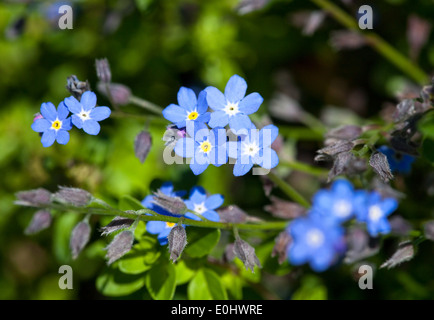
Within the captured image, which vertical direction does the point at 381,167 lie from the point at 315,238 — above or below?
above

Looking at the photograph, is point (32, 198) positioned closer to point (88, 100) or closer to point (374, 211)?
point (88, 100)

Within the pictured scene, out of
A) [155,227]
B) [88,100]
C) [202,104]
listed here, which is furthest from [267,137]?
[88,100]

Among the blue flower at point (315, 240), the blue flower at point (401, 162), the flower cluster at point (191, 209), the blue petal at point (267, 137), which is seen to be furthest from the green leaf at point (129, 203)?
the blue flower at point (401, 162)

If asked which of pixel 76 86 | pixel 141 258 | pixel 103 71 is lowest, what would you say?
pixel 141 258

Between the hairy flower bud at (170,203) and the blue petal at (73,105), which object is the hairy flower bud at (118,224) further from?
the blue petal at (73,105)

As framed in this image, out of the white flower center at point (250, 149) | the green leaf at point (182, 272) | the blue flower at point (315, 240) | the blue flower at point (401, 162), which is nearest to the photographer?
the white flower center at point (250, 149)

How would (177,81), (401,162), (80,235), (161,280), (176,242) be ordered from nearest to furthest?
1. (176,242)
2. (80,235)
3. (161,280)
4. (401,162)
5. (177,81)

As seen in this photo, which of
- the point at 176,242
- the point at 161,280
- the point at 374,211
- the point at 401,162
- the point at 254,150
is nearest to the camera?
the point at 176,242
